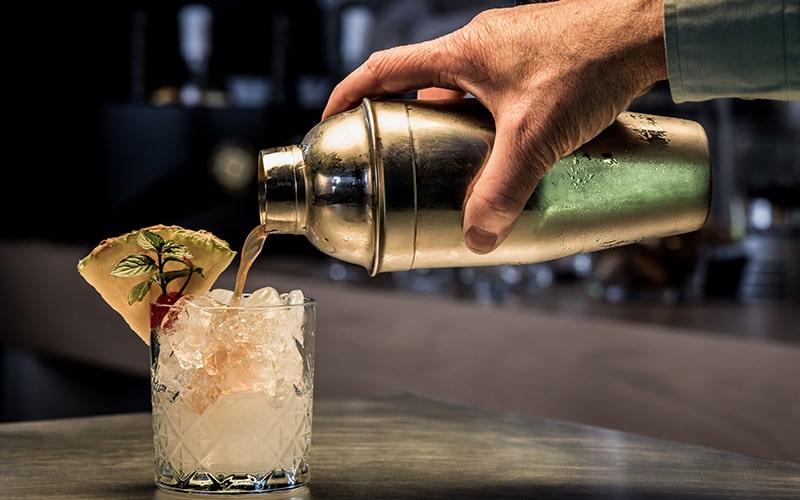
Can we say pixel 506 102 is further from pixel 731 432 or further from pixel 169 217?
pixel 169 217

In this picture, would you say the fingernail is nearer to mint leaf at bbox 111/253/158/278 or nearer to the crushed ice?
the crushed ice

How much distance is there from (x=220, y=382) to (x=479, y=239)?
247mm

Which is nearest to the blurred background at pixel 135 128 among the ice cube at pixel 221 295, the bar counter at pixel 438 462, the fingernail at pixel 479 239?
the bar counter at pixel 438 462

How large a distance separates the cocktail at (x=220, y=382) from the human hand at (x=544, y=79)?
0.19 m

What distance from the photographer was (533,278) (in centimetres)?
280

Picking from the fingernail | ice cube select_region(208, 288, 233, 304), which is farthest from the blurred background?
the fingernail

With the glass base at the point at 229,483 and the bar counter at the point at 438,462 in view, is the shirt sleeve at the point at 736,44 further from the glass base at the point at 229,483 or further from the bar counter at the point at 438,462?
the glass base at the point at 229,483

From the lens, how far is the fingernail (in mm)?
953

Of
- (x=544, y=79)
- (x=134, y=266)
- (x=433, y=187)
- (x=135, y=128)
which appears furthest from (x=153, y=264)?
(x=135, y=128)

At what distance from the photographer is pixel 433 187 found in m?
0.96

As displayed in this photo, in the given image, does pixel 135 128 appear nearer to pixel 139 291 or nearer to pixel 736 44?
pixel 139 291

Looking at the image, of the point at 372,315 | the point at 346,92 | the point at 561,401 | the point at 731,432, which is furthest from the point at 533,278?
the point at 346,92

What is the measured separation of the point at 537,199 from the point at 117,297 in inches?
15.2

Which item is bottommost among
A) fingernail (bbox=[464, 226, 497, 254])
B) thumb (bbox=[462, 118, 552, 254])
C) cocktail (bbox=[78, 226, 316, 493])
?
cocktail (bbox=[78, 226, 316, 493])
